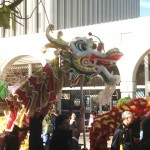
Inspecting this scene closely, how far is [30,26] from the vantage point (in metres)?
46.2

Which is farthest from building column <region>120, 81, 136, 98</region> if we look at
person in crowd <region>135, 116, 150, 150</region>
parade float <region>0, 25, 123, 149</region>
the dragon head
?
person in crowd <region>135, 116, 150, 150</region>

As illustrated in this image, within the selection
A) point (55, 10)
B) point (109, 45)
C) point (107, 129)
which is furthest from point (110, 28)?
point (55, 10)

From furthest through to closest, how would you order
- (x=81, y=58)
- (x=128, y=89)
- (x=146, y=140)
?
(x=128, y=89) < (x=81, y=58) < (x=146, y=140)

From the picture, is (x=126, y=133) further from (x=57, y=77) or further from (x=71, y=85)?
(x=57, y=77)

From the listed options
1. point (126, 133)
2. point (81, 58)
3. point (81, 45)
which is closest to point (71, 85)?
point (81, 58)

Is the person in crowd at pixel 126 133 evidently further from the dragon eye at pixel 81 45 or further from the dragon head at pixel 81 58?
the dragon eye at pixel 81 45

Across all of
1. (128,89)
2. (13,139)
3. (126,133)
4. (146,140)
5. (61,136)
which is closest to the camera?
(146,140)

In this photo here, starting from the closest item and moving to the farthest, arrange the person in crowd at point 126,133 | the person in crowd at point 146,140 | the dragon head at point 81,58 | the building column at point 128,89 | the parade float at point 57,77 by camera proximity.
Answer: the person in crowd at point 146,140 < the person in crowd at point 126,133 < the parade float at point 57,77 < the dragon head at point 81,58 < the building column at point 128,89

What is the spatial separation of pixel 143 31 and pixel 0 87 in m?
11.5

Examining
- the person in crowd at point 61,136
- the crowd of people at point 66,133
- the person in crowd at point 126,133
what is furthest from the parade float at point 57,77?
the person in crowd at point 61,136

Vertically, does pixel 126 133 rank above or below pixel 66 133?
below

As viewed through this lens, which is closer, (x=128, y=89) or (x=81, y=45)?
(x=81, y=45)

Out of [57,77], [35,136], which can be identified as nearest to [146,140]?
[35,136]

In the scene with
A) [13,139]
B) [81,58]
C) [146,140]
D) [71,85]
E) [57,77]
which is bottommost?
[13,139]
